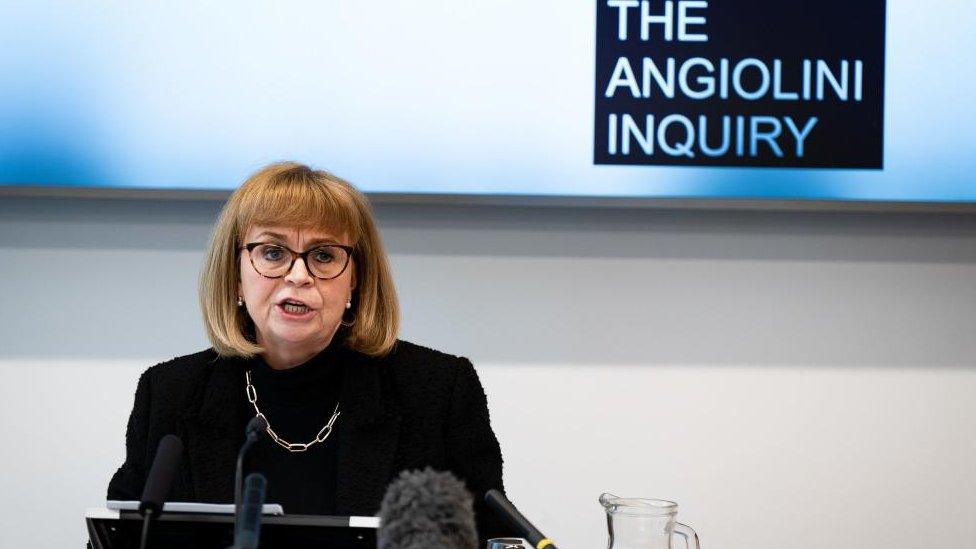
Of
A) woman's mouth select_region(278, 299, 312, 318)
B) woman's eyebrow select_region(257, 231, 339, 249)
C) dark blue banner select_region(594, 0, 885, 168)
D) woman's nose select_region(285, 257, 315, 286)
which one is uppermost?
dark blue banner select_region(594, 0, 885, 168)

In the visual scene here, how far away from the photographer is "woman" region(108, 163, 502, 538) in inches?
83.5

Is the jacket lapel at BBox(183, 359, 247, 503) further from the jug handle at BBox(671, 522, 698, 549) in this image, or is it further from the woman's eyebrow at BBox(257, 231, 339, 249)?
the jug handle at BBox(671, 522, 698, 549)

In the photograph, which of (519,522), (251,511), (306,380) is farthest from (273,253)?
(251,511)

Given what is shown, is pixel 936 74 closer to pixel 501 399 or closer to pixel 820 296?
pixel 820 296

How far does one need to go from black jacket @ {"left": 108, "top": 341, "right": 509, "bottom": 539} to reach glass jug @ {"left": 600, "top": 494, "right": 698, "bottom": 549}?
0.80 metres

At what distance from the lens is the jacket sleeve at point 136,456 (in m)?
2.17

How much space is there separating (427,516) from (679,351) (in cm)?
198

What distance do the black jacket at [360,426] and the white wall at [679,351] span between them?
55 centimetres

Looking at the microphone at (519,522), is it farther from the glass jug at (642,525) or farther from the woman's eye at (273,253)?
the woman's eye at (273,253)

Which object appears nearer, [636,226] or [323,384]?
[323,384]

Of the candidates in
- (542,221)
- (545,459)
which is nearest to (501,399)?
(545,459)

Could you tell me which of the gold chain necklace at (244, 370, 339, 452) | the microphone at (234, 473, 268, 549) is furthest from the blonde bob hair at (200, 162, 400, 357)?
the microphone at (234, 473, 268, 549)

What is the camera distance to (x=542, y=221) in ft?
9.29

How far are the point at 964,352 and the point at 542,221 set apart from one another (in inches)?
46.3
